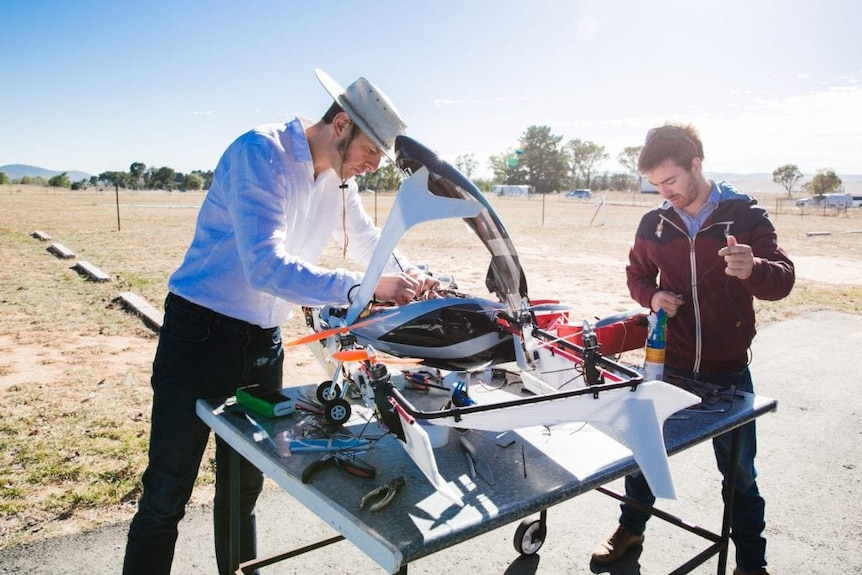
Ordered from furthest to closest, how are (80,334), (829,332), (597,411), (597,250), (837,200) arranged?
(837,200), (597,250), (829,332), (80,334), (597,411)

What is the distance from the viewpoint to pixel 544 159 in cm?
10588

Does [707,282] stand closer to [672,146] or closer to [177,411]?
[672,146]

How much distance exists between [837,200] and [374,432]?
6883 centimetres

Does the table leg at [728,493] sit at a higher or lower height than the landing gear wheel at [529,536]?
higher

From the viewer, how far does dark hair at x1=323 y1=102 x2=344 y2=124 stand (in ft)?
7.37

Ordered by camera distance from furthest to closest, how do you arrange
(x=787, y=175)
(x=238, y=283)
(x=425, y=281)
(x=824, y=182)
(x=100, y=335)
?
(x=787, y=175) < (x=824, y=182) < (x=100, y=335) < (x=425, y=281) < (x=238, y=283)

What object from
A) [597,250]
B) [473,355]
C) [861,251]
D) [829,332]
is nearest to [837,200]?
[861,251]

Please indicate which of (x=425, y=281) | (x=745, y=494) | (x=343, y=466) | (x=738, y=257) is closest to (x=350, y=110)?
(x=425, y=281)

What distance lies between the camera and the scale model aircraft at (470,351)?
1793 millimetres

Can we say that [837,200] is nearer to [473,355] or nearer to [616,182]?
[616,182]

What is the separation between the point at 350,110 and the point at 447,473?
51.7 inches

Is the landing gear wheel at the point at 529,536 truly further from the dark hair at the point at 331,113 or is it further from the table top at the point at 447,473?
the dark hair at the point at 331,113

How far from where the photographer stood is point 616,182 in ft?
377

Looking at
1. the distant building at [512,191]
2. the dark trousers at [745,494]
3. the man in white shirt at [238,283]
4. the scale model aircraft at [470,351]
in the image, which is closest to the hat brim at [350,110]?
the man in white shirt at [238,283]
